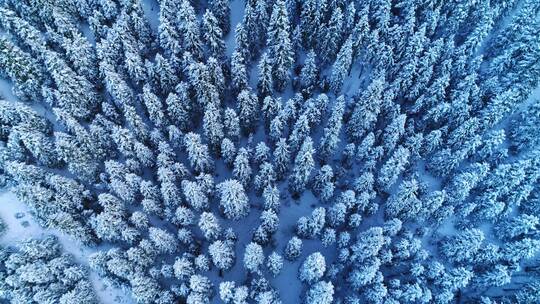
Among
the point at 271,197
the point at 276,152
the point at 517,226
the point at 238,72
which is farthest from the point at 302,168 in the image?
the point at 517,226

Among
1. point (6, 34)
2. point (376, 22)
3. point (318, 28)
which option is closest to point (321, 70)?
point (318, 28)

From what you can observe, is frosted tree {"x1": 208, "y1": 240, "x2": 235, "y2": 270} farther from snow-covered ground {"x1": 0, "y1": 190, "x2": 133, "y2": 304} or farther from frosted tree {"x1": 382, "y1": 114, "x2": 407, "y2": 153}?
frosted tree {"x1": 382, "y1": 114, "x2": 407, "y2": 153}

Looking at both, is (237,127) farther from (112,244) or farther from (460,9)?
(460,9)

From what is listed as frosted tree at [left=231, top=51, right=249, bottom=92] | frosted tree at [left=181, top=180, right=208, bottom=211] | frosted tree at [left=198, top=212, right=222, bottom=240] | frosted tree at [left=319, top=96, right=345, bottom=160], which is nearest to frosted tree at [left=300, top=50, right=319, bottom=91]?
frosted tree at [left=319, top=96, right=345, bottom=160]

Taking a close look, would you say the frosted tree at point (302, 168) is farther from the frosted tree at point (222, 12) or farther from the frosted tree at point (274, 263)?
the frosted tree at point (222, 12)

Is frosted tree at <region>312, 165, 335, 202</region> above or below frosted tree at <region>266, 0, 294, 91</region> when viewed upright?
below

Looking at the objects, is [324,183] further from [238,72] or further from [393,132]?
[238,72]
